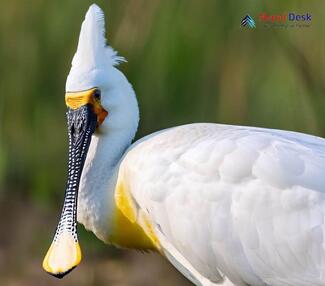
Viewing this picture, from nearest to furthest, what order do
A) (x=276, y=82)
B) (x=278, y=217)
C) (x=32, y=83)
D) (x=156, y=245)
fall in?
(x=278, y=217) < (x=156, y=245) < (x=276, y=82) < (x=32, y=83)

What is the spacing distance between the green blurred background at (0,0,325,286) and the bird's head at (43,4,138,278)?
1.37 m

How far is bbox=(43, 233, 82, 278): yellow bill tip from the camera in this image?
13.9ft

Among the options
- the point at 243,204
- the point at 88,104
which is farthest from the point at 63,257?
the point at 243,204

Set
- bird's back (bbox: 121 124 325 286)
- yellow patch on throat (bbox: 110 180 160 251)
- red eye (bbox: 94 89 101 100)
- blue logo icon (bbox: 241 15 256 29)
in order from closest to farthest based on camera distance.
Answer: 1. bird's back (bbox: 121 124 325 286)
2. yellow patch on throat (bbox: 110 180 160 251)
3. red eye (bbox: 94 89 101 100)
4. blue logo icon (bbox: 241 15 256 29)

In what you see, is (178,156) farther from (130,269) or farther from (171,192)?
(130,269)

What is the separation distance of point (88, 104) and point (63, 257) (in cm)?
63

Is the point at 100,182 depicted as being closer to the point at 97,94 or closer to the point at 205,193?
the point at 97,94

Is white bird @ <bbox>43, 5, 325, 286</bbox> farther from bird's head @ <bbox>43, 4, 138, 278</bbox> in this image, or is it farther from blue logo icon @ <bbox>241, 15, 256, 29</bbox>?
blue logo icon @ <bbox>241, 15, 256, 29</bbox>

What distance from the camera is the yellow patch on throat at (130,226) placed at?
13.3 ft

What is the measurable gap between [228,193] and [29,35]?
2.51 m

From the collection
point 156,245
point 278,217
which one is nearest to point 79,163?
point 156,245

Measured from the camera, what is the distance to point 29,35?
5.96m

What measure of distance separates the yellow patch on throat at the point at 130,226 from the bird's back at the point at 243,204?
125mm

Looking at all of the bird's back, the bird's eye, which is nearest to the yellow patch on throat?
the bird's back
